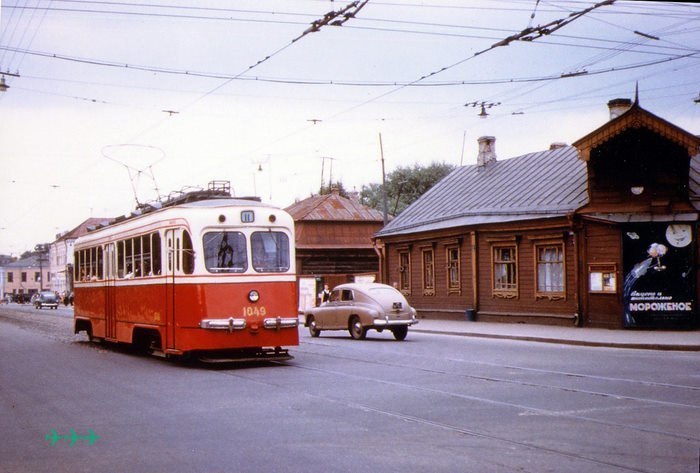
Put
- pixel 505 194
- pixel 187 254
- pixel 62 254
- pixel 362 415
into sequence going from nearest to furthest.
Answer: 1. pixel 362 415
2. pixel 187 254
3. pixel 505 194
4. pixel 62 254

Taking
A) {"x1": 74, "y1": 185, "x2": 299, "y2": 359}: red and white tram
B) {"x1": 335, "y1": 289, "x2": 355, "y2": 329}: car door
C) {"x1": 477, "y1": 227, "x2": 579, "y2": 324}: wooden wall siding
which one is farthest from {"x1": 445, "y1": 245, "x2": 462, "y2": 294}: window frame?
{"x1": 74, "y1": 185, "x2": 299, "y2": 359}: red and white tram

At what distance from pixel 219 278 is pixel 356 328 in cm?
943

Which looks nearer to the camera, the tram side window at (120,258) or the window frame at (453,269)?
the tram side window at (120,258)

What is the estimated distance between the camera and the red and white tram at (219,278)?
53.6 feet

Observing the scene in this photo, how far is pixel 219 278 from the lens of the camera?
54.1 ft

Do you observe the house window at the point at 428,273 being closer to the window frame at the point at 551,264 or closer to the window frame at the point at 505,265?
the window frame at the point at 505,265

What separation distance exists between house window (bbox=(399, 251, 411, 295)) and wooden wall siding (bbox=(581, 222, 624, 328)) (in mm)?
12953

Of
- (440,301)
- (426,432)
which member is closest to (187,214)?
(426,432)

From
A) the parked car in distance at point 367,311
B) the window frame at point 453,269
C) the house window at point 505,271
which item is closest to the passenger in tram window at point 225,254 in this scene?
the parked car in distance at point 367,311

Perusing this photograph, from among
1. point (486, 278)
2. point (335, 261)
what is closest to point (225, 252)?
point (486, 278)

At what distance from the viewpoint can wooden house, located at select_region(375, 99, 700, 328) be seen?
85.9ft

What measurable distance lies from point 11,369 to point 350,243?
42.8 metres

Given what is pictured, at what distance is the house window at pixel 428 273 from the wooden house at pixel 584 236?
0.24 feet

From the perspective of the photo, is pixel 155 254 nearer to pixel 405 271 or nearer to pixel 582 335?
pixel 582 335
